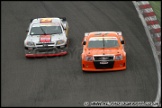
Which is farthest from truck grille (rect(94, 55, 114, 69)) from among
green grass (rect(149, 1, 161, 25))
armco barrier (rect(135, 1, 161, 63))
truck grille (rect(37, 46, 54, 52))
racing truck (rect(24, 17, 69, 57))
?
green grass (rect(149, 1, 161, 25))

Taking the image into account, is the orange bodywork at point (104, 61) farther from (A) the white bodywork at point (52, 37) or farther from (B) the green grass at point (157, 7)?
(B) the green grass at point (157, 7)

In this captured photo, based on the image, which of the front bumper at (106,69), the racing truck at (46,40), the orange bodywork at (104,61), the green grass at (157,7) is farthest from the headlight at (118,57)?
the green grass at (157,7)

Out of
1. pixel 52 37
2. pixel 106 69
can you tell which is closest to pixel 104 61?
pixel 106 69

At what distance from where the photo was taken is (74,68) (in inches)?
796

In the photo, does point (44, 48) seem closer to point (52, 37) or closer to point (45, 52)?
point (45, 52)

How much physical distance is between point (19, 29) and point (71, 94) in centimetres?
939

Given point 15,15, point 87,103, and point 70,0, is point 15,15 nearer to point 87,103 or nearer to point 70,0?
point 70,0

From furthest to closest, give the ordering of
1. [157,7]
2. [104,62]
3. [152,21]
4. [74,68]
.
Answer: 1. [157,7]
2. [152,21]
3. [74,68]
4. [104,62]

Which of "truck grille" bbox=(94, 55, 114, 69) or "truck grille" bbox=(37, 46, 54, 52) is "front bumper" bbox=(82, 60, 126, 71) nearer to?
"truck grille" bbox=(94, 55, 114, 69)

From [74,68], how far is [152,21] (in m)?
6.56

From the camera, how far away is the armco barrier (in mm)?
22619

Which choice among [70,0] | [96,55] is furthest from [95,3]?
[96,55]

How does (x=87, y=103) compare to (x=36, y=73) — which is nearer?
(x=87, y=103)

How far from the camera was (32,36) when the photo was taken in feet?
73.6
